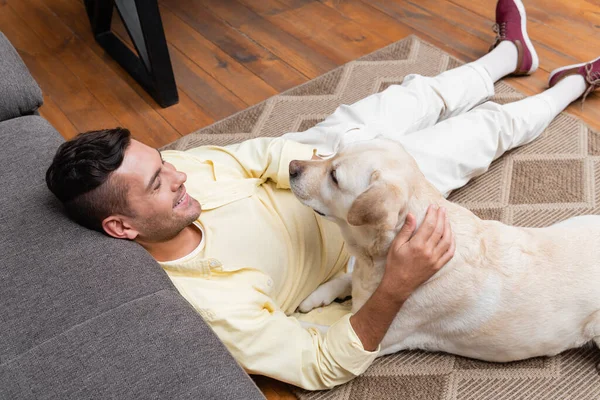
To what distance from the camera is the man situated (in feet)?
4.91

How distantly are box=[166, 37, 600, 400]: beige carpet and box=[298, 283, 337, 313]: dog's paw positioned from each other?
9.5 inches

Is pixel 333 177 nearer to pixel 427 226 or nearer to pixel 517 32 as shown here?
pixel 427 226

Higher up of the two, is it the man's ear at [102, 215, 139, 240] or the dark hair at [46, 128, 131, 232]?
the dark hair at [46, 128, 131, 232]

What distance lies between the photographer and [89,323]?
129 cm

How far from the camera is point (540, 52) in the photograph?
299 centimetres

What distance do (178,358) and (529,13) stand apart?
2.83m

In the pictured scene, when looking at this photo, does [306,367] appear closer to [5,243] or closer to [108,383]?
[108,383]

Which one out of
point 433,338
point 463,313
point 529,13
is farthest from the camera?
point 529,13

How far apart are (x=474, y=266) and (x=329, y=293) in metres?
0.51

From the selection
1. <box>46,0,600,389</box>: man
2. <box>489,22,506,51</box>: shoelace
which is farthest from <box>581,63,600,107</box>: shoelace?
<box>46,0,600,389</box>: man

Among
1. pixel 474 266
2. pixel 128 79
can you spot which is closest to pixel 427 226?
pixel 474 266

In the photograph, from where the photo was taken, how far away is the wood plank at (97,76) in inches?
112

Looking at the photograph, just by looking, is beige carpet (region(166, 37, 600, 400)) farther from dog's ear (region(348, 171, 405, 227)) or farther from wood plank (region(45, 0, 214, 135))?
dog's ear (region(348, 171, 405, 227))

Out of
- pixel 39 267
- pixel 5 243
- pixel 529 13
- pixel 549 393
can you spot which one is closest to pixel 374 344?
pixel 549 393
